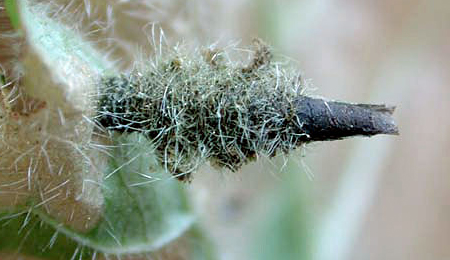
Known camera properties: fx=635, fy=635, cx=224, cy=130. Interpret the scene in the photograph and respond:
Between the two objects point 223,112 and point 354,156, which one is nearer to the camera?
point 223,112

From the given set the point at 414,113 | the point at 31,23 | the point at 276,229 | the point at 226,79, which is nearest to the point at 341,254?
the point at 276,229

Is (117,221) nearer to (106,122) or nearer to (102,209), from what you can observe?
(102,209)

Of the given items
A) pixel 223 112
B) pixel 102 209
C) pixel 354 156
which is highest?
pixel 354 156

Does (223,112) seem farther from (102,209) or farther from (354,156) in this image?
(354,156)

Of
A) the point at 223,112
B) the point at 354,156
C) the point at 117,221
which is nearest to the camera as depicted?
the point at 223,112

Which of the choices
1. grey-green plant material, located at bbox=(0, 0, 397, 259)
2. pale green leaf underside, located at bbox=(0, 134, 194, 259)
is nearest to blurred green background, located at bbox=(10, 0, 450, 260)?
pale green leaf underside, located at bbox=(0, 134, 194, 259)

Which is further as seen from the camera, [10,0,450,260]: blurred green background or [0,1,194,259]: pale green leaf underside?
[10,0,450,260]: blurred green background

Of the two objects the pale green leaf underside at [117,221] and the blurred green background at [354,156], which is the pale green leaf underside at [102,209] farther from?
the blurred green background at [354,156]

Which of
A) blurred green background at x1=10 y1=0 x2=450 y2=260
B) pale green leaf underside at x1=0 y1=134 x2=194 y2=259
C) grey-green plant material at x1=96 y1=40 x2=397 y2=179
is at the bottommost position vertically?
pale green leaf underside at x1=0 y1=134 x2=194 y2=259

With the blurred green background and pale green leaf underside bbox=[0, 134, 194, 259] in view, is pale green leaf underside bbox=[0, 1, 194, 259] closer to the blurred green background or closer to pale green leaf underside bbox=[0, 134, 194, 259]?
pale green leaf underside bbox=[0, 134, 194, 259]

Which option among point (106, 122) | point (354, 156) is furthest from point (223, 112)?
point (354, 156)

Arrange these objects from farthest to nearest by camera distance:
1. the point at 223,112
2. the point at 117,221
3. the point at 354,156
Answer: the point at 354,156 → the point at 117,221 → the point at 223,112

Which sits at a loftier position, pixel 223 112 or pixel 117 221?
pixel 223 112
